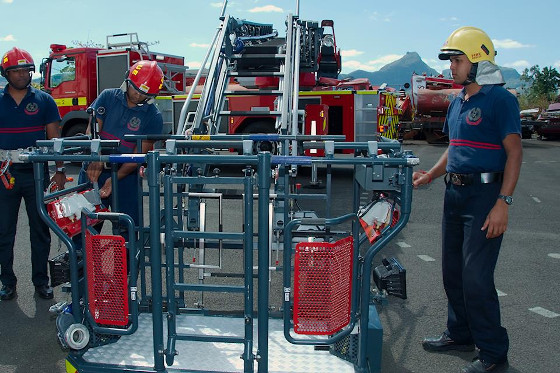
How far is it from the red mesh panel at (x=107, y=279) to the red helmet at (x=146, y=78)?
1521mm

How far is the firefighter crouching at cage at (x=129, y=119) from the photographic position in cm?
409

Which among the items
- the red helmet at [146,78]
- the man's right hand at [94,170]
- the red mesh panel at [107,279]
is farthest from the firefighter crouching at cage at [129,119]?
the red mesh panel at [107,279]

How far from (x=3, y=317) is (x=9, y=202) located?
98 centimetres

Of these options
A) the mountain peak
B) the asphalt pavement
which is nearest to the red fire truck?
the asphalt pavement

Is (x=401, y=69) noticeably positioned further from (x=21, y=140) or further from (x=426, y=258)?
(x=21, y=140)

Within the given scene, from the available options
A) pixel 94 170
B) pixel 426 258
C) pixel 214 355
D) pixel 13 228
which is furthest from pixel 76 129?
pixel 214 355

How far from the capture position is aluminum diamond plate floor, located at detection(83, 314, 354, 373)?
10.1 feet

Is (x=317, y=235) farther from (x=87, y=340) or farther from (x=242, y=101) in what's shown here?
(x=242, y=101)

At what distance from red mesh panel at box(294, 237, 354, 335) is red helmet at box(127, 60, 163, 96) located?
81.8 inches

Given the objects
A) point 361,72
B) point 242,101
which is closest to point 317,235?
point 242,101

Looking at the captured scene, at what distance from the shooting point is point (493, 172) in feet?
10.6

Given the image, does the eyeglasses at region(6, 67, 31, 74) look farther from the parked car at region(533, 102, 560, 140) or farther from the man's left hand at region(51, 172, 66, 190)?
the parked car at region(533, 102, 560, 140)

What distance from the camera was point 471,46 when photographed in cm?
326

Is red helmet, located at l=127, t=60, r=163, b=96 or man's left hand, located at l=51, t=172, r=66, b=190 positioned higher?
red helmet, located at l=127, t=60, r=163, b=96
